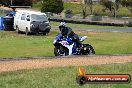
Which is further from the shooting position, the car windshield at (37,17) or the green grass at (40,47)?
the car windshield at (37,17)

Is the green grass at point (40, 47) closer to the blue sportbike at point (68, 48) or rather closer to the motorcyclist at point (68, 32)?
the blue sportbike at point (68, 48)

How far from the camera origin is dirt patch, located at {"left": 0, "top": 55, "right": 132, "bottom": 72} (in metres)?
13.4

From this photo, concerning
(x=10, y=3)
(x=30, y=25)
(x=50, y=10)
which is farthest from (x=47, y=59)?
(x=10, y=3)

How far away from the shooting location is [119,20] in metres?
59.6

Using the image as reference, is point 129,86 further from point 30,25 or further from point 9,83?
point 30,25

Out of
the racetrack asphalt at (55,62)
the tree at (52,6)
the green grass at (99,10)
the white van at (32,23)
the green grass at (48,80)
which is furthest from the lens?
the green grass at (99,10)

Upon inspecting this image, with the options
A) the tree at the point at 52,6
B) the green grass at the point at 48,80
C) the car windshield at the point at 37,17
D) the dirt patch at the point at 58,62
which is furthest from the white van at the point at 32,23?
the tree at the point at 52,6

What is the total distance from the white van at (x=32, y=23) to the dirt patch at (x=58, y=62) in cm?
1742

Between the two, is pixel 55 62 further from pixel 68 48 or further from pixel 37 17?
pixel 37 17

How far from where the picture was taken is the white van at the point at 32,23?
110 feet

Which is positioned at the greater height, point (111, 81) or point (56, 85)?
point (111, 81)

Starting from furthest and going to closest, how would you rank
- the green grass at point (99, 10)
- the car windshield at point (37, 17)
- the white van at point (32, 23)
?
the green grass at point (99, 10) < the car windshield at point (37, 17) < the white van at point (32, 23)

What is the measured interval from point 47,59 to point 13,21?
22836 millimetres

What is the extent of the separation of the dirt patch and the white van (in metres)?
17.4
